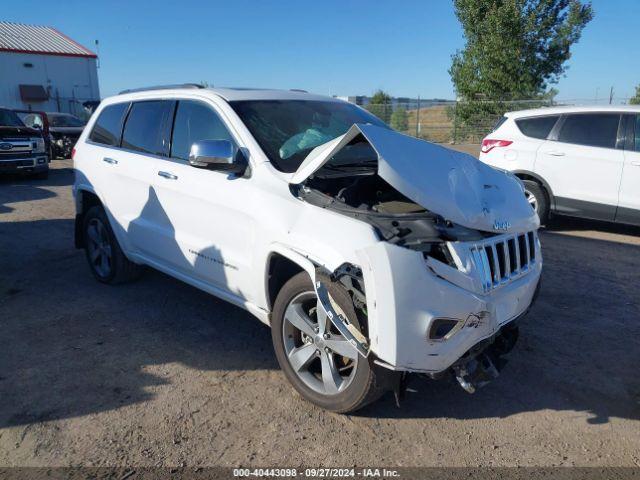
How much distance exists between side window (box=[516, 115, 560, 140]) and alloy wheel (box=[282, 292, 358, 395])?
5.95 meters

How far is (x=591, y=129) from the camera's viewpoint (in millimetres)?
7230

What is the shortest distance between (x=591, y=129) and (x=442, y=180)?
5.42m

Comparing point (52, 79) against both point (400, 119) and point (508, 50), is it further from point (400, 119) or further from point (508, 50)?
point (508, 50)

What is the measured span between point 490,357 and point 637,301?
2.67m

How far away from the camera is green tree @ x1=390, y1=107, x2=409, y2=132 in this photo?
2421cm

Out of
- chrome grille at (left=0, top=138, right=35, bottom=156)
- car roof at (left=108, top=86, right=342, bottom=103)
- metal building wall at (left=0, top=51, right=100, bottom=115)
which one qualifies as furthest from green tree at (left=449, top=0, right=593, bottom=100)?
metal building wall at (left=0, top=51, right=100, bottom=115)

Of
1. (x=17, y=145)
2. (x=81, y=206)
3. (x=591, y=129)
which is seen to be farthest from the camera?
(x=17, y=145)

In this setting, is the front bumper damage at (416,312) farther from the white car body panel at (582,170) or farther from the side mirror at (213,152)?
the white car body panel at (582,170)

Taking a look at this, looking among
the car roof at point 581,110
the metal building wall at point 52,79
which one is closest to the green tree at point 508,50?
the car roof at point 581,110

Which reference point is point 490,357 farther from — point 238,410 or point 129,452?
point 129,452

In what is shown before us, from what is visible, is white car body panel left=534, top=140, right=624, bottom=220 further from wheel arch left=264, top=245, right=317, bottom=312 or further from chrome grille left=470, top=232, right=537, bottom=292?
wheel arch left=264, top=245, right=317, bottom=312

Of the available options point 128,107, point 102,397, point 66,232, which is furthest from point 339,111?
point 66,232

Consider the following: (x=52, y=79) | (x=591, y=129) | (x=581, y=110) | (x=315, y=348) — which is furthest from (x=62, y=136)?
(x=52, y=79)

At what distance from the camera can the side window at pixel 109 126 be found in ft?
16.3
